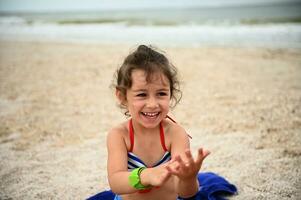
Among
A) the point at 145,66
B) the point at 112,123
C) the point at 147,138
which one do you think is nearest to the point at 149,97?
the point at 145,66

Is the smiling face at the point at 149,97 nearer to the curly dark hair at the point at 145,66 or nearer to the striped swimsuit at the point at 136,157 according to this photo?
the curly dark hair at the point at 145,66

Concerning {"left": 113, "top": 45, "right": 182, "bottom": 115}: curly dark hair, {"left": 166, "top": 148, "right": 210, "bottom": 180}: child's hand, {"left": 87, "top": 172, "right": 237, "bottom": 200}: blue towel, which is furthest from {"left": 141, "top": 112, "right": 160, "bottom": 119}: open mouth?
{"left": 87, "top": 172, "right": 237, "bottom": 200}: blue towel

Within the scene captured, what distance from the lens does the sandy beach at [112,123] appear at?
135 inches

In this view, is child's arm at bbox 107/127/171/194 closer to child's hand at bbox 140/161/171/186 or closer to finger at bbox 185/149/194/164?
child's hand at bbox 140/161/171/186

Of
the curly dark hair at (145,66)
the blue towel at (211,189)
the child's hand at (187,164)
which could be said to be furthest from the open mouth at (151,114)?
the blue towel at (211,189)

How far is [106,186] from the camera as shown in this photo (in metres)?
3.43

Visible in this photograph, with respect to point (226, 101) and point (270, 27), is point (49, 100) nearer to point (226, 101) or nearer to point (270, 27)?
point (226, 101)

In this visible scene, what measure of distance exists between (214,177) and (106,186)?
3.68ft

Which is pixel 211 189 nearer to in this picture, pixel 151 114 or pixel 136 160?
pixel 136 160

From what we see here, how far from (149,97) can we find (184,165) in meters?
0.55

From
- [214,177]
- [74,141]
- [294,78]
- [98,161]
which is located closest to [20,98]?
[74,141]

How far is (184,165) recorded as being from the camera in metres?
1.77

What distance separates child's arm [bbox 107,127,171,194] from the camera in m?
1.76

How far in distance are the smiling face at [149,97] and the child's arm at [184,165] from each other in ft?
0.75
